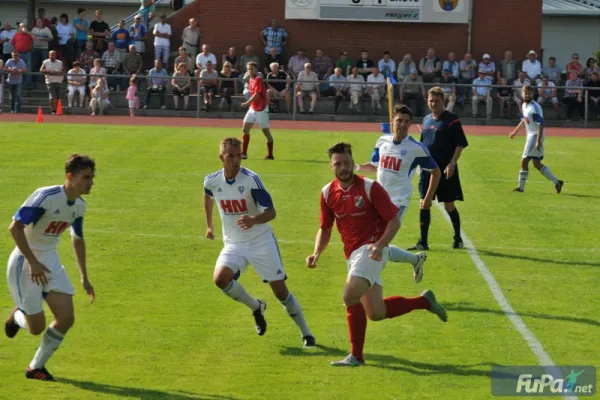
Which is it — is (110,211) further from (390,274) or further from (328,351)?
(328,351)

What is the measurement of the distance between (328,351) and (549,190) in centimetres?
1309

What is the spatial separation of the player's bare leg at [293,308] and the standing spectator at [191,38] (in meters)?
29.9

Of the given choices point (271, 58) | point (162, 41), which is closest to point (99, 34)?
point (162, 41)

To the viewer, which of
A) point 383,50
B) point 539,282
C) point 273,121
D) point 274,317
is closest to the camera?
point 274,317

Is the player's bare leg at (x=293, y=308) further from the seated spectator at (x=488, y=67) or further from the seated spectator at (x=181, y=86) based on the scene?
the seated spectator at (x=488, y=67)

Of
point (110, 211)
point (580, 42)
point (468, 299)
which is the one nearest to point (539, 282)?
point (468, 299)

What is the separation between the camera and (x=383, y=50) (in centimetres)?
4169

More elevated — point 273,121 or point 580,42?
point 580,42

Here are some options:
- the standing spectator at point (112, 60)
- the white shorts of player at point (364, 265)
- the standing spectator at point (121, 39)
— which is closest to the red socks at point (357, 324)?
the white shorts of player at point (364, 265)

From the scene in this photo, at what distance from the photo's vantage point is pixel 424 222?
A: 49.8ft

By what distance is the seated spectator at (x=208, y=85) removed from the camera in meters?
36.0

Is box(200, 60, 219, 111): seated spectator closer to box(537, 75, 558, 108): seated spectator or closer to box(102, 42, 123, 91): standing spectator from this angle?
box(102, 42, 123, 91): standing spectator

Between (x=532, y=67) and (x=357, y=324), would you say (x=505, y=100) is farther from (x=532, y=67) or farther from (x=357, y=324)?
(x=357, y=324)

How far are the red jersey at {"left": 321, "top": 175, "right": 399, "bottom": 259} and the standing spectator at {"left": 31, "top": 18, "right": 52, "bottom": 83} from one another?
3040 cm
